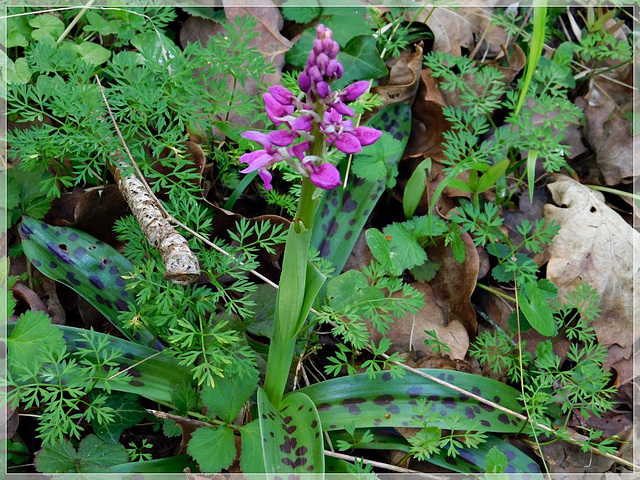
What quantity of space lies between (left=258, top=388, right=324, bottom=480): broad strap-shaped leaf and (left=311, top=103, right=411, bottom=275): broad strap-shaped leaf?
0.75m

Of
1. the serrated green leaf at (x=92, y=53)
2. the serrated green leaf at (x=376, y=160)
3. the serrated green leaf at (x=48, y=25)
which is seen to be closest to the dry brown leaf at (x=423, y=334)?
the serrated green leaf at (x=376, y=160)

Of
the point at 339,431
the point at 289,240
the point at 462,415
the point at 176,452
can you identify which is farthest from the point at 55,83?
the point at 462,415

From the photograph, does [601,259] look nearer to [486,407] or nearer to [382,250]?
[486,407]

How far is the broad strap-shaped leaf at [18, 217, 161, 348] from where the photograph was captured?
2.56m

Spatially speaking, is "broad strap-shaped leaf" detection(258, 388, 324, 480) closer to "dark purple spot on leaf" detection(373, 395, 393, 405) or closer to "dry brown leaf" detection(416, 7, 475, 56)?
"dark purple spot on leaf" detection(373, 395, 393, 405)

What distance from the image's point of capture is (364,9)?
3646 mm

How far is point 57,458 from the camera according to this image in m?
2.23

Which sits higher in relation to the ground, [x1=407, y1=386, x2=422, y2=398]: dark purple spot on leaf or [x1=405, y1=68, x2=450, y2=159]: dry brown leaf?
[x1=405, y1=68, x2=450, y2=159]: dry brown leaf

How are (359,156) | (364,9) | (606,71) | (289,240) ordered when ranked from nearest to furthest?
(289,240), (359,156), (364,9), (606,71)

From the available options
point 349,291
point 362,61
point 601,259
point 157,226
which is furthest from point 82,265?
point 601,259

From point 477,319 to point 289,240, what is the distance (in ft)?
4.88

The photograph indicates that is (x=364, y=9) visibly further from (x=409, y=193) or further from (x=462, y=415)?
(x=462, y=415)

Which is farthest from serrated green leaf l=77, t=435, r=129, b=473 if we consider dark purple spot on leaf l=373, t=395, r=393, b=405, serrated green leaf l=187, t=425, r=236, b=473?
dark purple spot on leaf l=373, t=395, r=393, b=405

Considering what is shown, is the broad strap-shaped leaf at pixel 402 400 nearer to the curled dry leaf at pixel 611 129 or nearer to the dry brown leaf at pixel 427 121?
the dry brown leaf at pixel 427 121
